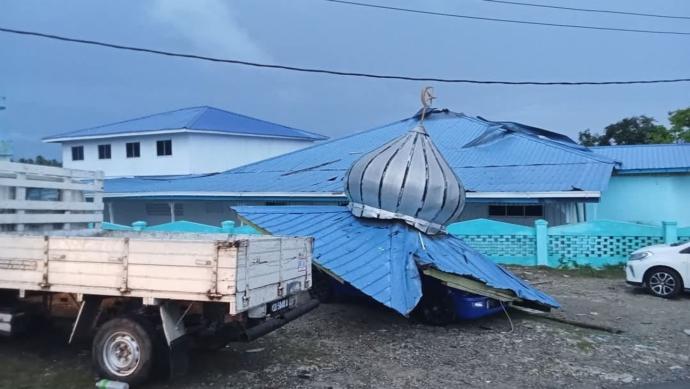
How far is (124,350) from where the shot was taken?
6488 millimetres

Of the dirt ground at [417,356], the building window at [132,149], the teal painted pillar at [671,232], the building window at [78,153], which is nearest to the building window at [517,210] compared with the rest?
the teal painted pillar at [671,232]

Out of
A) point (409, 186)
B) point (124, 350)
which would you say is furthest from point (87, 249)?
point (409, 186)

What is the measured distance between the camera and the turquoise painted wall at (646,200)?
19.3 metres

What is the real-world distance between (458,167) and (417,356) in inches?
476

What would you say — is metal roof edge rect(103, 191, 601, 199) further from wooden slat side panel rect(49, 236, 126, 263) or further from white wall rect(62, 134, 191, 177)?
wooden slat side panel rect(49, 236, 126, 263)

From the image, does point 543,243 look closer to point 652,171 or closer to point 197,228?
point 652,171

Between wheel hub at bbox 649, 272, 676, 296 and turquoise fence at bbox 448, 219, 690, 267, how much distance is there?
2.87 meters

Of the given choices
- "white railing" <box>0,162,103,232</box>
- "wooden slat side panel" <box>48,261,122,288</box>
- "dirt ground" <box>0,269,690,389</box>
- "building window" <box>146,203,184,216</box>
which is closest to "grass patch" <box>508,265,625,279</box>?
"dirt ground" <box>0,269,690,389</box>

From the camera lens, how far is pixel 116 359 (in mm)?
6508

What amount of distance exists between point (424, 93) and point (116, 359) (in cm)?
737

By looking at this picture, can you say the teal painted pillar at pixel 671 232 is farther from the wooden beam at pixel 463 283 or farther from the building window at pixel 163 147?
the building window at pixel 163 147

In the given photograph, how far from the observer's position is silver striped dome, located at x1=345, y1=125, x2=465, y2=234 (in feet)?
34.3

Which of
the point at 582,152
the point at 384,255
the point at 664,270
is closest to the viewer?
the point at 384,255

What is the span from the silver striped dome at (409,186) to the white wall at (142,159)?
19949 millimetres
